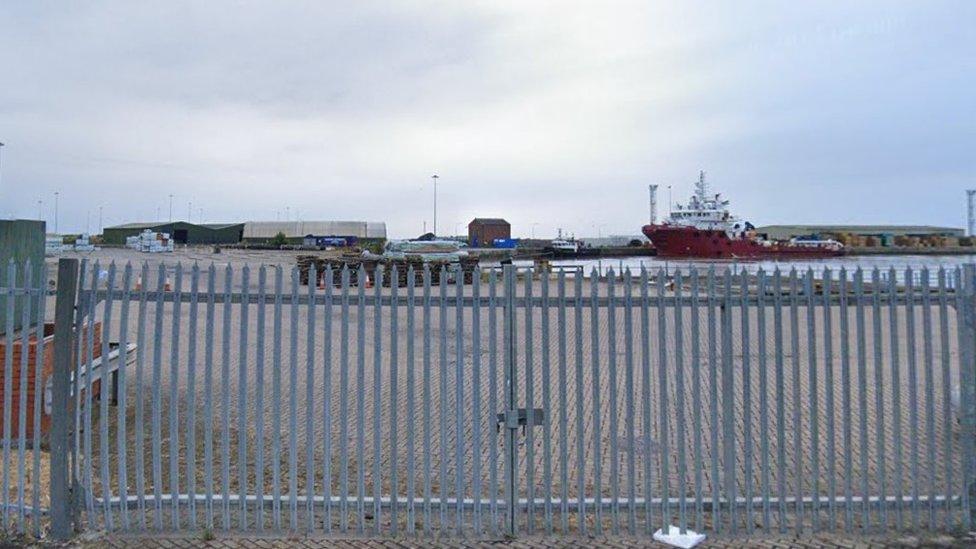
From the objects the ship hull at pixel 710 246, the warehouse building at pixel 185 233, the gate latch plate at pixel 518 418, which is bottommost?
the gate latch plate at pixel 518 418

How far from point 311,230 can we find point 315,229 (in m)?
0.91

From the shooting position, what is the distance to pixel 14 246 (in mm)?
6246

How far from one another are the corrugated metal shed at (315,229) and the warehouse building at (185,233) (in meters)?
3.11

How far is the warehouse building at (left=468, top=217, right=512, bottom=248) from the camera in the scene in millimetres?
127938

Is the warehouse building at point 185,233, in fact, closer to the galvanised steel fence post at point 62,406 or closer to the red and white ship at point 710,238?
the red and white ship at point 710,238

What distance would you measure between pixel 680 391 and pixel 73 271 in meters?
4.07

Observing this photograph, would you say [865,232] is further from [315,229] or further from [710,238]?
[315,229]

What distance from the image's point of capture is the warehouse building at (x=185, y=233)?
4592 inches

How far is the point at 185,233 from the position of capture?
4658 inches

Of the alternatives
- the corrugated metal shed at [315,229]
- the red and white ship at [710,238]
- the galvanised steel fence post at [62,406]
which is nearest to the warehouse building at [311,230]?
the corrugated metal shed at [315,229]

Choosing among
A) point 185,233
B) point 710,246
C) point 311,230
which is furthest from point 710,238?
point 185,233

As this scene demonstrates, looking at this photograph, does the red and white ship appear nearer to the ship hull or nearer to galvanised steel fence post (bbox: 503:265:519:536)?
the ship hull

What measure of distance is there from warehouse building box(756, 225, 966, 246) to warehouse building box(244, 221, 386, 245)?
74679 millimetres

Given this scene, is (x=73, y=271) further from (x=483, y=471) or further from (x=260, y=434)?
(x=483, y=471)
